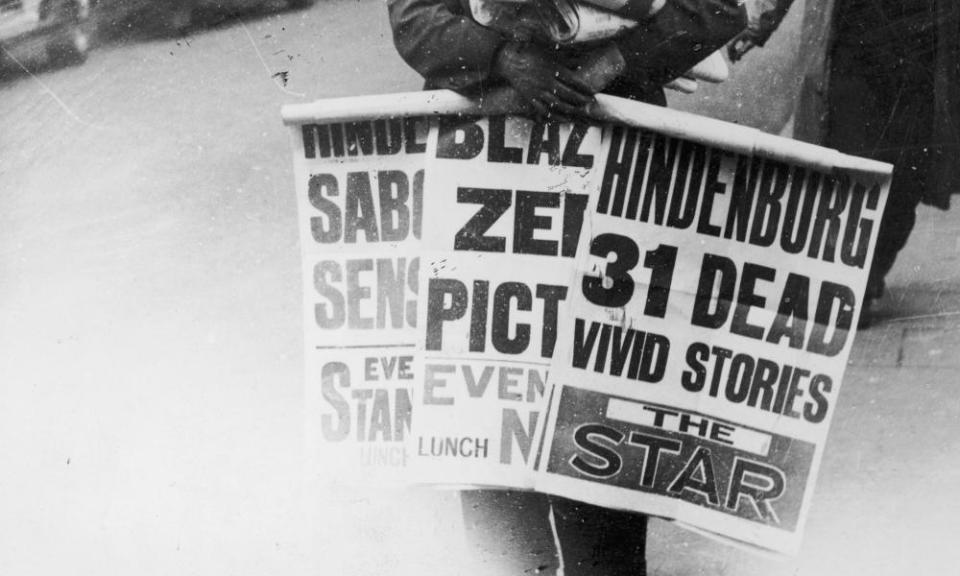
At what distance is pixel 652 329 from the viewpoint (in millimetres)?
1376

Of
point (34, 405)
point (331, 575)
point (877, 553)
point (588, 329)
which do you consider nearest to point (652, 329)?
point (588, 329)

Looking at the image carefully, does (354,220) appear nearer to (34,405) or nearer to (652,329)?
(652,329)

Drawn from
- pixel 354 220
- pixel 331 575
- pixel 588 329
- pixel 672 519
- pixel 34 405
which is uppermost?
pixel 354 220

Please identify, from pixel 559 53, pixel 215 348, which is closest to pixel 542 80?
pixel 559 53

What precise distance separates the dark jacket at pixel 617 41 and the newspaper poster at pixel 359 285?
10 cm

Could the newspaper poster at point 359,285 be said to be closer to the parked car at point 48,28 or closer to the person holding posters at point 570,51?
the person holding posters at point 570,51

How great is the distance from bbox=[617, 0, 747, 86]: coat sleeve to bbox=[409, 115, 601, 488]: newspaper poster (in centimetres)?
12

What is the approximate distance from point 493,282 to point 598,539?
481 mm

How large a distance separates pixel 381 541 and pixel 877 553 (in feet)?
2.81

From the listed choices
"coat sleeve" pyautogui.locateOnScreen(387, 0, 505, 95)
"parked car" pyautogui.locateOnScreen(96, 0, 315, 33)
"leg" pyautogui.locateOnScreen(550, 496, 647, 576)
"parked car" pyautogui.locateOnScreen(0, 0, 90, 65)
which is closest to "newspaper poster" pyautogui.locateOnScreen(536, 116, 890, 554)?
"leg" pyautogui.locateOnScreen(550, 496, 647, 576)

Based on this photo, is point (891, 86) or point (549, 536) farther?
point (549, 536)

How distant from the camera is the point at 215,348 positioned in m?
1.43

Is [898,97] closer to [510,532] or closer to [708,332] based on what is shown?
[708,332]

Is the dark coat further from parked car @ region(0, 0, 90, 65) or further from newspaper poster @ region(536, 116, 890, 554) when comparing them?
parked car @ region(0, 0, 90, 65)
